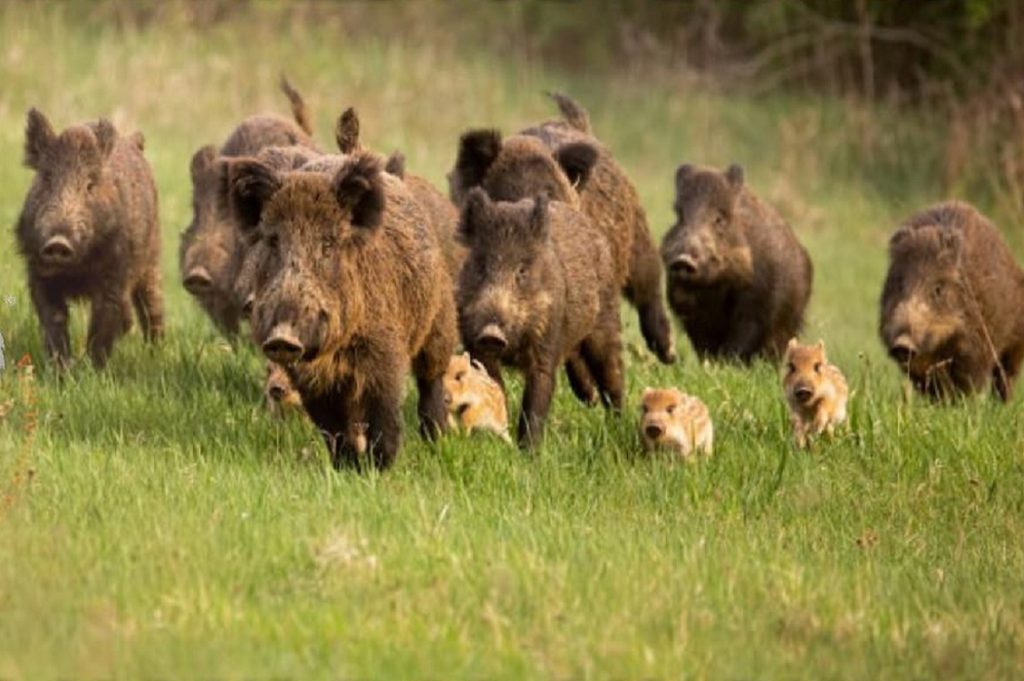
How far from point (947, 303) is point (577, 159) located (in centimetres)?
255

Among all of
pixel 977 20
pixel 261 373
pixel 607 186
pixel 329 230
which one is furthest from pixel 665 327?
pixel 977 20

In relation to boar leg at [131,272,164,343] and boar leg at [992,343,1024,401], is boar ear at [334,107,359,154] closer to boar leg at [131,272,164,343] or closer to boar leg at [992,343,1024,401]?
boar leg at [131,272,164,343]

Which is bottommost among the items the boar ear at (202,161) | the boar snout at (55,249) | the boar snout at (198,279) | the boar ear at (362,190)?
the boar snout at (198,279)

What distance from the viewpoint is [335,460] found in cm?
917

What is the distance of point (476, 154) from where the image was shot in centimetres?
1193

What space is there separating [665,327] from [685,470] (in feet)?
14.8

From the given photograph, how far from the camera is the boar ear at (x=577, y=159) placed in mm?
12227

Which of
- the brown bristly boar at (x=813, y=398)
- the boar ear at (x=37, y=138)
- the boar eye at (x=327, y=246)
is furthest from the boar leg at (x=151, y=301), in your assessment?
the boar eye at (x=327, y=246)

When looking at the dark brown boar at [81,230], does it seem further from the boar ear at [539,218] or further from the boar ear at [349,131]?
the boar ear at [539,218]

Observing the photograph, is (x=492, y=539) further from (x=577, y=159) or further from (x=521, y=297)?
(x=577, y=159)

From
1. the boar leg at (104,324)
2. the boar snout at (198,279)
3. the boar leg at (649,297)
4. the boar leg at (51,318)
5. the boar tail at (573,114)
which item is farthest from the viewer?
the boar tail at (573,114)

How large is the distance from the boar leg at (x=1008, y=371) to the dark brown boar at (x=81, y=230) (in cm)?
546

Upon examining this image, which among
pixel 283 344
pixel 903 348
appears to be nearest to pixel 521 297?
pixel 283 344

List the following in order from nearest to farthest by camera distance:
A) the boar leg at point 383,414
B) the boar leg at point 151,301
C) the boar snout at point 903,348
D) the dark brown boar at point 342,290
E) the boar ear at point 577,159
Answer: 1. the dark brown boar at point 342,290
2. the boar leg at point 383,414
3. the boar ear at point 577,159
4. the boar leg at point 151,301
5. the boar snout at point 903,348
